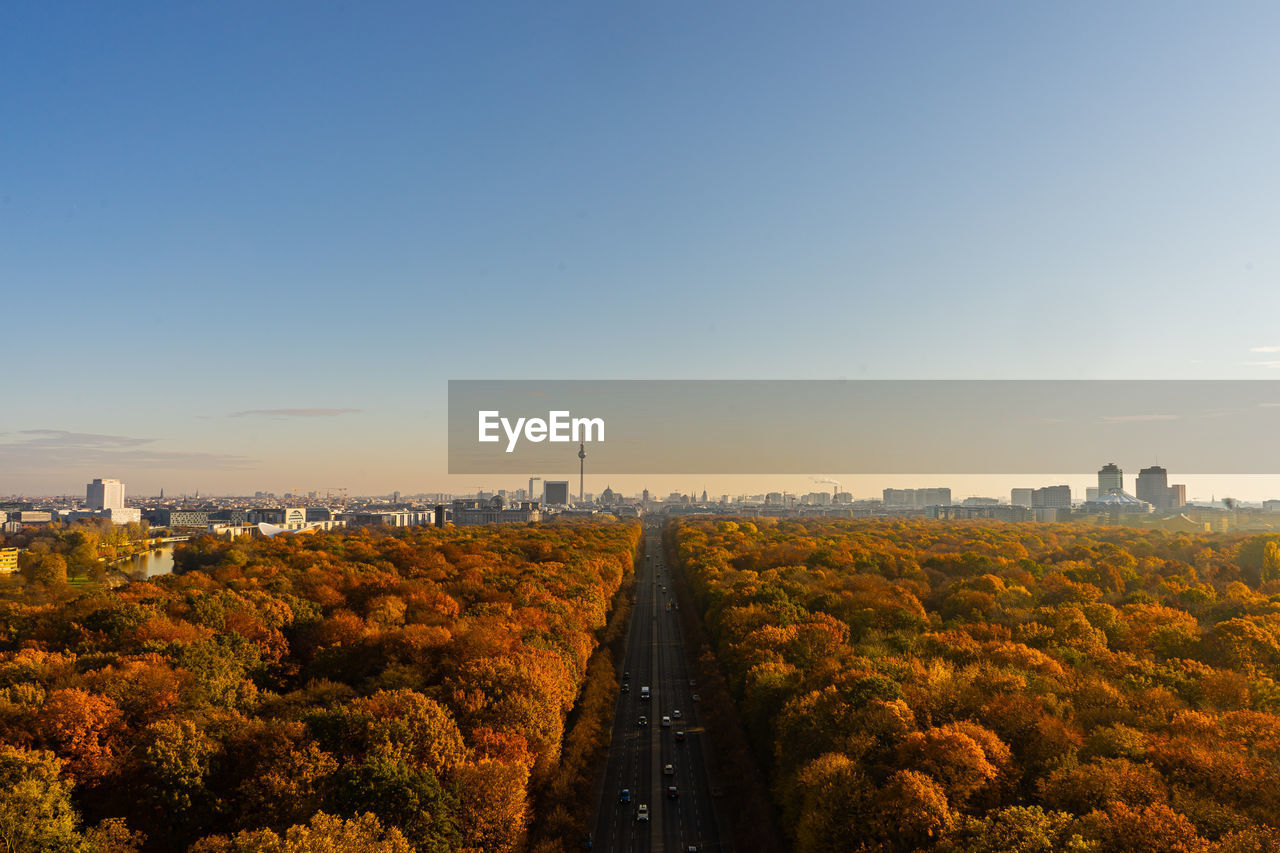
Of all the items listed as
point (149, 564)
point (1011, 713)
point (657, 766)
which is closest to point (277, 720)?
point (657, 766)

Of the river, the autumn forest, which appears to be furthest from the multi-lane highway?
the river

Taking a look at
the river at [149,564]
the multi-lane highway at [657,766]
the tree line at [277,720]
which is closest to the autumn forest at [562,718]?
the tree line at [277,720]

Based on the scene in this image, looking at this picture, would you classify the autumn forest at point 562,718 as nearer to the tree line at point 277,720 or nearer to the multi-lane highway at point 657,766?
the tree line at point 277,720

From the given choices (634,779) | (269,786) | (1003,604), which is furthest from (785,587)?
(269,786)

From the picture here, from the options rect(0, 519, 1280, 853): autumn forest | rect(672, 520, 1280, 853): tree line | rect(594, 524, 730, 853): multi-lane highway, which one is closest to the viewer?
rect(672, 520, 1280, 853): tree line

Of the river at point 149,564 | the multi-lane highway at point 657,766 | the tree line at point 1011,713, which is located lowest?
the river at point 149,564

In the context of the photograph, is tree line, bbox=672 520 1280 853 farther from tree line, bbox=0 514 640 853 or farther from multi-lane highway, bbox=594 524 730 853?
tree line, bbox=0 514 640 853

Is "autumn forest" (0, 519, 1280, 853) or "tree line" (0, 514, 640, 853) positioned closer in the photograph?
"autumn forest" (0, 519, 1280, 853)

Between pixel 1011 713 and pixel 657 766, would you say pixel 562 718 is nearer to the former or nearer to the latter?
pixel 657 766

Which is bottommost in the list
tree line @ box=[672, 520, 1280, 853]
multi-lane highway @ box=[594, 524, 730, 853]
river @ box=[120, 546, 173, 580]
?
river @ box=[120, 546, 173, 580]
